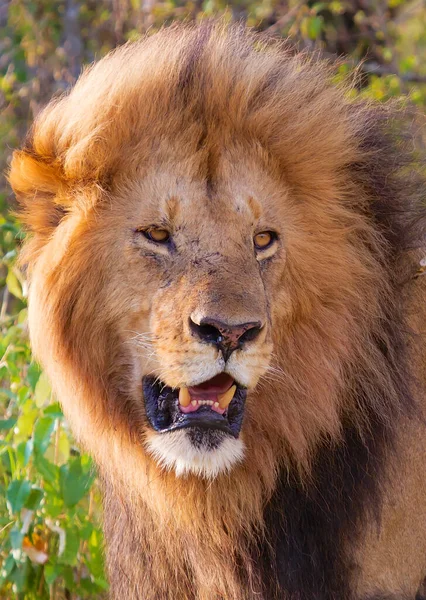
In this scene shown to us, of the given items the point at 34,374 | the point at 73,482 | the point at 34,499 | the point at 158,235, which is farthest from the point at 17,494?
the point at 158,235

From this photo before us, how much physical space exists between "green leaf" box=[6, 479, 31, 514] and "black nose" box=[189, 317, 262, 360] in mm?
1306

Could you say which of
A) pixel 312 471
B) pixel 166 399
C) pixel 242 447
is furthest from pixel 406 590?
pixel 166 399

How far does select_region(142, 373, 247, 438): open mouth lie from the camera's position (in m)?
2.53

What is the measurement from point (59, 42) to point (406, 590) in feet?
16.8

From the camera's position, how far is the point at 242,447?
2643 mm

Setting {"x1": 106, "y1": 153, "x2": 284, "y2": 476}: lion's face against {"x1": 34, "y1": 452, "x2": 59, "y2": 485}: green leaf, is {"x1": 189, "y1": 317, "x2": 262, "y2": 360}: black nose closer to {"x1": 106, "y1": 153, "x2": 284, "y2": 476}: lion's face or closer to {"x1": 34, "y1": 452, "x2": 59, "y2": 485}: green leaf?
{"x1": 106, "y1": 153, "x2": 284, "y2": 476}: lion's face

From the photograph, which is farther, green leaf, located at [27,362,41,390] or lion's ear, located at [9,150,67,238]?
green leaf, located at [27,362,41,390]

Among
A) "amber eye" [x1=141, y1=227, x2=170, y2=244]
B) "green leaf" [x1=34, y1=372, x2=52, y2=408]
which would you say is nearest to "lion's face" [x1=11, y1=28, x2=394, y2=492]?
"amber eye" [x1=141, y1=227, x2=170, y2=244]

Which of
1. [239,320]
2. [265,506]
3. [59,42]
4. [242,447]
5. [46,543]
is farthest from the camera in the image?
[59,42]

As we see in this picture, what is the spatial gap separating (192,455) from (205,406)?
13 cm

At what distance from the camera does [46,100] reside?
667 cm

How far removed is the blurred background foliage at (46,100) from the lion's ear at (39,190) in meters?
0.35

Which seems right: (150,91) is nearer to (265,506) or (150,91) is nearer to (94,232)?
(94,232)

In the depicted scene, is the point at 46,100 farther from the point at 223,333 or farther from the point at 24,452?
the point at 223,333
